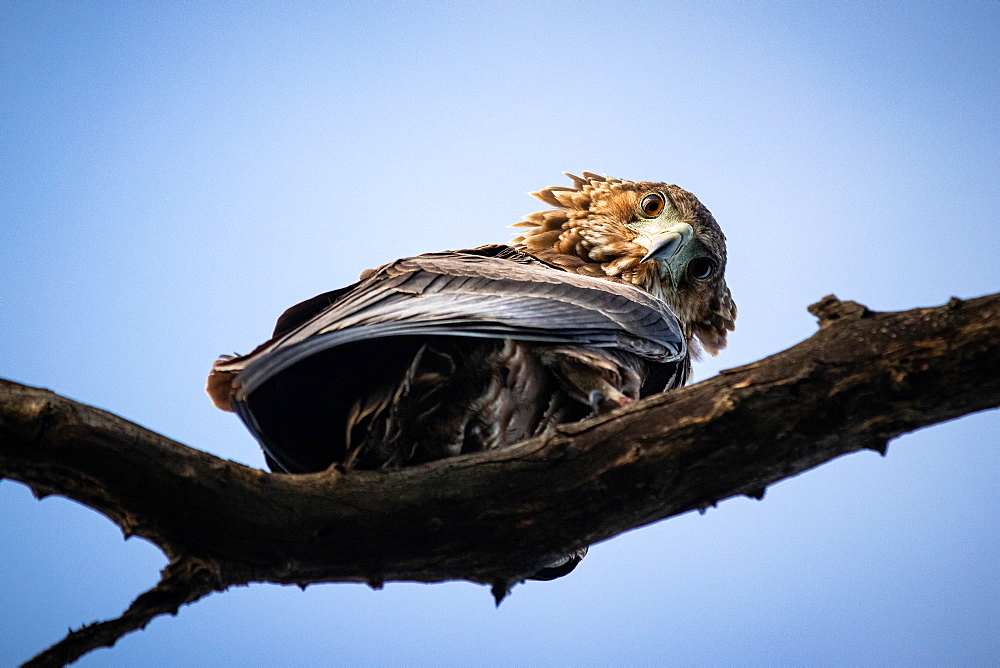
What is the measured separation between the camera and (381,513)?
2199 millimetres

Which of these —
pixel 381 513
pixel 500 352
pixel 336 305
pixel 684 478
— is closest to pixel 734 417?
pixel 684 478

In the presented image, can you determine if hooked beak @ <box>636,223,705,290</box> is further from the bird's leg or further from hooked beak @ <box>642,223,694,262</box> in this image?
the bird's leg

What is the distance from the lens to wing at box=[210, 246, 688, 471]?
2406 millimetres

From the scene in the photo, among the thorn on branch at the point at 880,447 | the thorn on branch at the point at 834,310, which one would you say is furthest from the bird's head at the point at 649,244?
the thorn on branch at the point at 880,447

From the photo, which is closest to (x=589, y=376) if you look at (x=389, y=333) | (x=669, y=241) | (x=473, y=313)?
(x=473, y=313)

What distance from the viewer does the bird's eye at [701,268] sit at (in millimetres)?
4105

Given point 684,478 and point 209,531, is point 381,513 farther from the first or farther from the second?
point 684,478

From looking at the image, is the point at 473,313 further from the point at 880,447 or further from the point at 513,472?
the point at 880,447

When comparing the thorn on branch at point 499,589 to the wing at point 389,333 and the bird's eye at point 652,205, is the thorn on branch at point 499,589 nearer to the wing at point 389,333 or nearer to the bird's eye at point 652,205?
the wing at point 389,333

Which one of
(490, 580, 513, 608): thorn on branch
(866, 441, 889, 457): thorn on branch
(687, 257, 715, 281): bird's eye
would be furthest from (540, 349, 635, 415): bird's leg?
(687, 257, 715, 281): bird's eye

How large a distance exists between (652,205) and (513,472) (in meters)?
2.39

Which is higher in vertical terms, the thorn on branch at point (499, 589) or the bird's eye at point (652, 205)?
the bird's eye at point (652, 205)

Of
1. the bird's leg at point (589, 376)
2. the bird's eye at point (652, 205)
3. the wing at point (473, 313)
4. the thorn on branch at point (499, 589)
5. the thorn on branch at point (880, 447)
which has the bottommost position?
the thorn on branch at point (499, 589)

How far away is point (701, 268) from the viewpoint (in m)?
4.14
